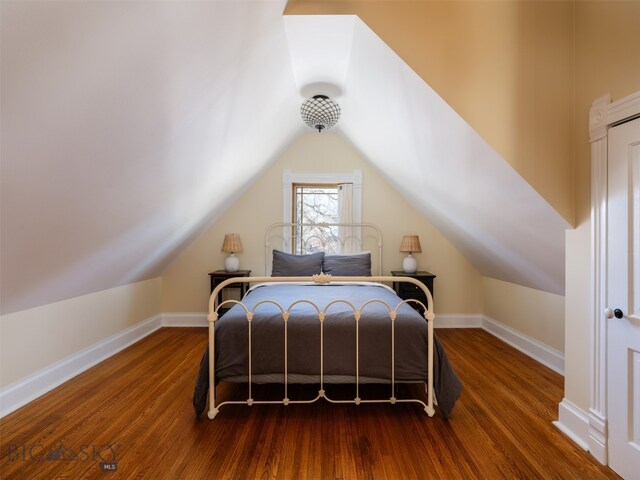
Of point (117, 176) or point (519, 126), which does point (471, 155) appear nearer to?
point (519, 126)

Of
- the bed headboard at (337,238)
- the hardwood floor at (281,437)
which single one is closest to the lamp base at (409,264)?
the bed headboard at (337,238)

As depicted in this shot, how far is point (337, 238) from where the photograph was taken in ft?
14.1

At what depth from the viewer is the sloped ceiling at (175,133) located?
1.16m

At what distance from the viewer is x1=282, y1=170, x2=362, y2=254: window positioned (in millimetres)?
4223

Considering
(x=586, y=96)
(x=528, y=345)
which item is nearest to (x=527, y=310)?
(x=528, y=345)

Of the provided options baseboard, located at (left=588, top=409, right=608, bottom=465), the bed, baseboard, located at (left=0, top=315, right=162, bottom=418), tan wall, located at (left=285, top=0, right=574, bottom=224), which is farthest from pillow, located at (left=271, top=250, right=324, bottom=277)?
baseboard, located at (left=588, top=409, right=608, bottom=465)

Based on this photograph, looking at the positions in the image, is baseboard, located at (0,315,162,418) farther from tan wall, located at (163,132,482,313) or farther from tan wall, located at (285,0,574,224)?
tan wall, located at (285,0,574,224)

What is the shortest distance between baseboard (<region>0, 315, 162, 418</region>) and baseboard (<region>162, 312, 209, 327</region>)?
15.0 inches

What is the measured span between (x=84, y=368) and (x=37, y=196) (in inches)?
80.5

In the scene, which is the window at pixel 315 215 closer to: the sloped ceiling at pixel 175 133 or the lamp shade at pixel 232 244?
the lamp shade at pixel 232 244

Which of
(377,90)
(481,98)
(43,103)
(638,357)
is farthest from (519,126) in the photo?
(43,103)

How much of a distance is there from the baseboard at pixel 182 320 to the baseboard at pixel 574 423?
3733 mm

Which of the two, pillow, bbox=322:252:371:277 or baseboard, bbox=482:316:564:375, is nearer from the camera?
baseboard, bbox=482:316:564:375

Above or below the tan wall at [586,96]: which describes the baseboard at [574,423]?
below
